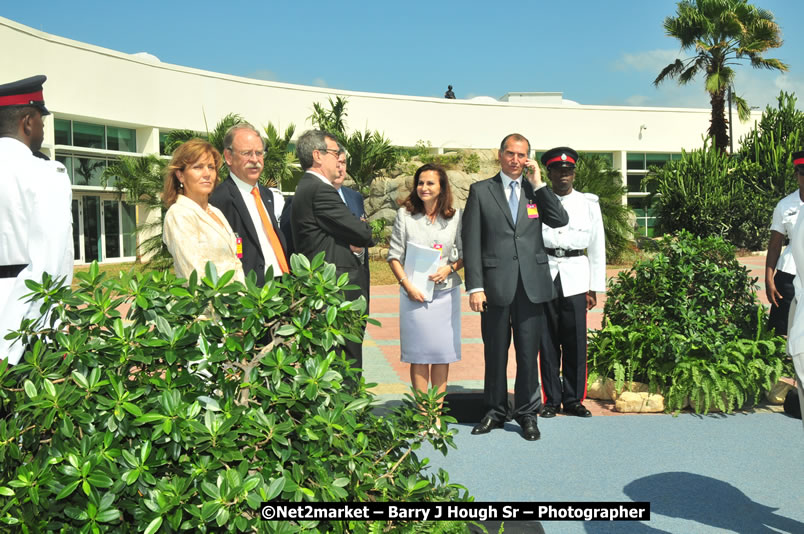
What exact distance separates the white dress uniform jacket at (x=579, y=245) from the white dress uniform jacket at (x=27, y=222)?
3846 mm

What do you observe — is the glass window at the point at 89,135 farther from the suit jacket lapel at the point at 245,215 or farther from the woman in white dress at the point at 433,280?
the suit jacket lapel at the point at 245,215

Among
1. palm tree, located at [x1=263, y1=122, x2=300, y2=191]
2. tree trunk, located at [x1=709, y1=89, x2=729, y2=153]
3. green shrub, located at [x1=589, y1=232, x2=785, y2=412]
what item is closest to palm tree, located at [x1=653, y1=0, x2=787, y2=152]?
tree trunk, located at [x1=709, y1=89, x2=729, y2=153]

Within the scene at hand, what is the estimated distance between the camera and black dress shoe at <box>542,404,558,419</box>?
570 centimetres

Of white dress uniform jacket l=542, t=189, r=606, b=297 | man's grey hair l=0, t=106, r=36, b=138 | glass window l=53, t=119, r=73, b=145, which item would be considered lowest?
white dress uniform jacket l=542, t=189, r=606, b=297

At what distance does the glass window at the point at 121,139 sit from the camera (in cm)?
Result: 2694

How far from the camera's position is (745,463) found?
4.43 meters

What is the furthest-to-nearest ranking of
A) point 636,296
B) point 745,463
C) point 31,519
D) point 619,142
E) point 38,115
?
point 619,142
point 636,296
point 745,463
point 38,115
point 31,519

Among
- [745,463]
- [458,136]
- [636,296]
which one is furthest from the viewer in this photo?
[458,136]

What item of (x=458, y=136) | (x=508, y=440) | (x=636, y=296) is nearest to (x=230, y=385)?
(x=508, y=440)

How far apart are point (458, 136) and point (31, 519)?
38501 mm

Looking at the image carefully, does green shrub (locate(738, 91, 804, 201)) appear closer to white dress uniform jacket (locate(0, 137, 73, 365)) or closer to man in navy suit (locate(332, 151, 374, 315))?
man in navy suit (locate(332, 151, 374, 315))

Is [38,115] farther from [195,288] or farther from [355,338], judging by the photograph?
[355,338]

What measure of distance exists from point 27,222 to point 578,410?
4.25 metres

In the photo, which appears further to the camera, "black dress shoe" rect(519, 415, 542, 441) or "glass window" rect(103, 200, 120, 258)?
"glass window" rect(103, 200, 120, 258)
